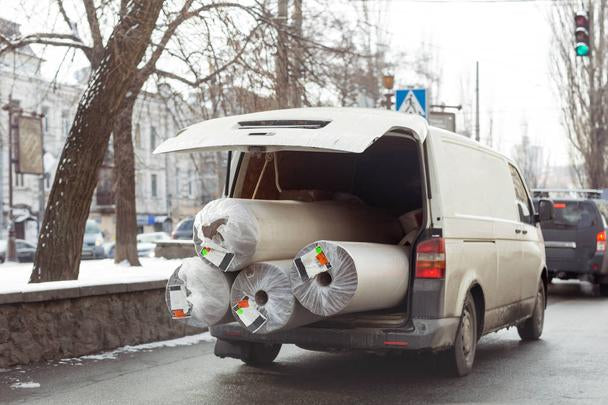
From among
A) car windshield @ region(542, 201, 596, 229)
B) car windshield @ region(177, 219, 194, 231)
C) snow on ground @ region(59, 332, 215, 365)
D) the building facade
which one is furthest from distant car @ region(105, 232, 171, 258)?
snow on ground @ region(59, 332, 215, 365)

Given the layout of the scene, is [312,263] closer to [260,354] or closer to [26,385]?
[260,354]

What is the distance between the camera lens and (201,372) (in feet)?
26.5

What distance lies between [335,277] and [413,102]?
972 centimetres

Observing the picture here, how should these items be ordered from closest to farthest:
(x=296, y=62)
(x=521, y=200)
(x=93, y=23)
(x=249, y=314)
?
(x=249, y=314) < (x=521, y=200) < (x=93, y=23) < (x=296, y=62)

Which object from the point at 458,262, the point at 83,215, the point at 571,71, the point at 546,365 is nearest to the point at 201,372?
the point at 458,262

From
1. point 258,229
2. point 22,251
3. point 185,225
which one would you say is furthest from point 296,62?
point 22,251

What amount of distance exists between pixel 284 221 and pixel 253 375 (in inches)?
59.5

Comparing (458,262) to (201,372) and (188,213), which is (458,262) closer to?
(201,372)

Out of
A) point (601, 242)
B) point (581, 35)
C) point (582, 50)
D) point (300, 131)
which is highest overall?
point (581, 35)

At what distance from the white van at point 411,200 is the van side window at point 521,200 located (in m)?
0.03

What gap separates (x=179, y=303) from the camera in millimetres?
6965

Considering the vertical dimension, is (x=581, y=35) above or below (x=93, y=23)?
above

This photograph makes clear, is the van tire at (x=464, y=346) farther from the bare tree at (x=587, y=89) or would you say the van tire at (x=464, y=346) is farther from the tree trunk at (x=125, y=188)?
the bare tree at (x=587, y=89)

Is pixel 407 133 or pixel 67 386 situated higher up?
pixel 407 133
